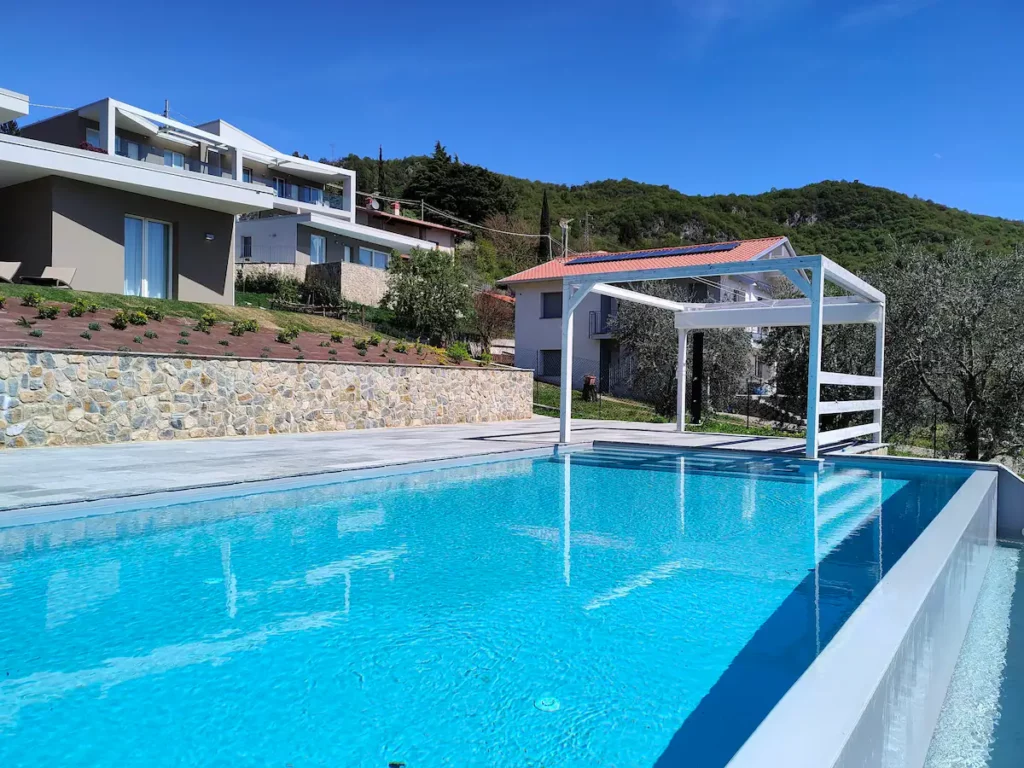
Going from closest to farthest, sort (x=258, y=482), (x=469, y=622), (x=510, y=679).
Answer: (x=510, y=679) < (x=469, y=622) < (x=258, y=482)

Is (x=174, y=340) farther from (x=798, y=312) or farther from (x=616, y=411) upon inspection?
(x=616, y=411)

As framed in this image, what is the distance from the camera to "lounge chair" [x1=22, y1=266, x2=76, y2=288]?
1538 cm

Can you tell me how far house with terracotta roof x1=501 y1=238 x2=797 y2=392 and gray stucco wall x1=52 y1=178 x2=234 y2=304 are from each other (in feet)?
39.8

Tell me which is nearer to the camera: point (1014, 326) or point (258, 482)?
point (258, 482)

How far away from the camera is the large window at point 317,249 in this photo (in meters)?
31.8

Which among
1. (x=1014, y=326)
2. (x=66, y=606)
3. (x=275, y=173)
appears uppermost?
→ (x=275, y=173)

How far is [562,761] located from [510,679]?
69cm

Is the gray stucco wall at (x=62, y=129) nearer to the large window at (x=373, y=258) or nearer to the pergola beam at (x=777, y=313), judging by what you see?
the large window at (x=373, y=258)

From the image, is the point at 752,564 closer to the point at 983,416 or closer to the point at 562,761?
the point at 562,761

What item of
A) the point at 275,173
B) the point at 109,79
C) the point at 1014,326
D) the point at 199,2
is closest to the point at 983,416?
the point at 1014,326

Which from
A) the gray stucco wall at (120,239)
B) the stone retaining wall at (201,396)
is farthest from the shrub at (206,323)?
the gray stucco wall at (120,239)

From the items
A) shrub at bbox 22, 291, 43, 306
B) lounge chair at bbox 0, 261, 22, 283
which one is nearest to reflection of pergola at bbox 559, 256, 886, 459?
shrub at bbox 22, 291, 43, 306

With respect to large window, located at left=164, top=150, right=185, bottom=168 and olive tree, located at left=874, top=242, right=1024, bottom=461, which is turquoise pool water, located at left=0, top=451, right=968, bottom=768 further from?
large window, located at left=164, top=150, right=185, bottom=168

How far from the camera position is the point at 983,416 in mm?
13312
